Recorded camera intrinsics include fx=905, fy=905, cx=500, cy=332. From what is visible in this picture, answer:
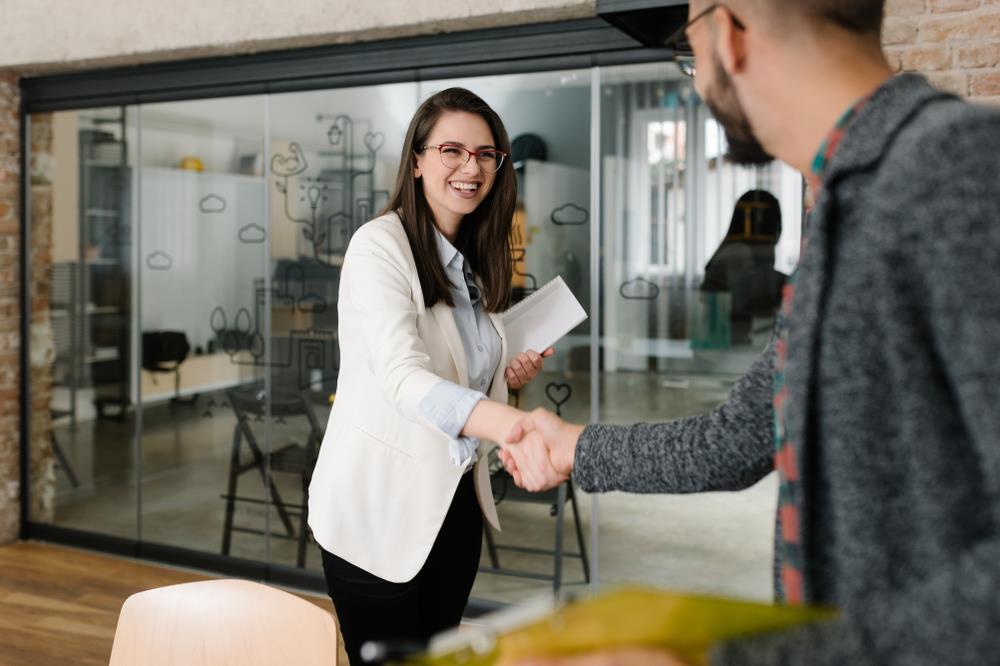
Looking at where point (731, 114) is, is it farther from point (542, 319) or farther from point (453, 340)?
point (542, 319)

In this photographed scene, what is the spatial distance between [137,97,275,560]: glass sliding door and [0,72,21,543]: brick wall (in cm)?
70

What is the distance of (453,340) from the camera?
196 cm

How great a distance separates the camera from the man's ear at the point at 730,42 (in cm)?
95

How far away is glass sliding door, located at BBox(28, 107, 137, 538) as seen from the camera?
4406 millimetres

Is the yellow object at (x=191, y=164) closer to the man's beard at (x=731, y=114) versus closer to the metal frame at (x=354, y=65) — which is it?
the metal frame at (x=354, y=65)

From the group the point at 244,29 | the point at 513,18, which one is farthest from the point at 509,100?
the point at 244,29

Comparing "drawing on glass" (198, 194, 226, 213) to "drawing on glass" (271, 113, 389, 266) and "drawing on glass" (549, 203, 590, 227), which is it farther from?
"drawing on glass" (549, 203, 590, 227)

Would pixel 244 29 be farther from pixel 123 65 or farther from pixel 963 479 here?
pixel 963 479

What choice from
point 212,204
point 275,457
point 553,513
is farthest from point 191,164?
point 553,513

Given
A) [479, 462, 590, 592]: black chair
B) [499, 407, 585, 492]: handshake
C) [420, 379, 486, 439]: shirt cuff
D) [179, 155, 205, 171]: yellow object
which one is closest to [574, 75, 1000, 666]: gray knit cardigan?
[499, 407, 585, 492]: handshake

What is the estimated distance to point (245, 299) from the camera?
4.07 m

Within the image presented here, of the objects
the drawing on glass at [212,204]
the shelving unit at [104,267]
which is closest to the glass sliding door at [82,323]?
the shelving unit at [104,267]

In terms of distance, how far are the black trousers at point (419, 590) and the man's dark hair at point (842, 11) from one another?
134cm

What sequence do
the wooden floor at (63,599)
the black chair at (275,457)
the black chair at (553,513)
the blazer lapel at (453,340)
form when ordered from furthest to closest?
the black chair at (275,457)
the black chair at (553,513)
the wooden floor at (63,599)
the blazer lapel at (453,340)
